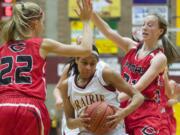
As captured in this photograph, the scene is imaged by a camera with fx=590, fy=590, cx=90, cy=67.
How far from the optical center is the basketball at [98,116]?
15.2ft

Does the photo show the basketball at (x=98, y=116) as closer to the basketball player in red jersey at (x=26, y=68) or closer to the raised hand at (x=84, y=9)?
the basketball player in red jersey at (x=26, y=68)

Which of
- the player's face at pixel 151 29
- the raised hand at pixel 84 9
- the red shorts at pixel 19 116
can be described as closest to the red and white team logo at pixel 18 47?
the red shorts at pixel 19 116

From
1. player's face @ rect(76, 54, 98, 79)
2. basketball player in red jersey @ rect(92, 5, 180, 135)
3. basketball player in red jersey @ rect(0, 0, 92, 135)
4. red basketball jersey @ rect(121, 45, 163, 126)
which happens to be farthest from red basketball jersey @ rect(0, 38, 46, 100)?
red basketball jersey @ rect(121, 45, 163, 126)

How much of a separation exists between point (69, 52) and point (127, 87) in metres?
0.61

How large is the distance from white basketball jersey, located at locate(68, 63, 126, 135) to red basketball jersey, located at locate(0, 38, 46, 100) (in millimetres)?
414

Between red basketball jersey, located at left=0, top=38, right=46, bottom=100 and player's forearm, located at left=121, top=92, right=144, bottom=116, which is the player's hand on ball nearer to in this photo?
player's forearm, located at left=121, top=92, right=144, bottom=116

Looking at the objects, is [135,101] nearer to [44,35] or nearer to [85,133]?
[85,133]

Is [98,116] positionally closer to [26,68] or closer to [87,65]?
[87,65]

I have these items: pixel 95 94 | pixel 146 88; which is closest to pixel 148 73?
pixel 146 88

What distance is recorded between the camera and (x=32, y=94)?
442 cm

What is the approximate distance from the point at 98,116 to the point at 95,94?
231mm

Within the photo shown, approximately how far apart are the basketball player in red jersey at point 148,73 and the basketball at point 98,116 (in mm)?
362

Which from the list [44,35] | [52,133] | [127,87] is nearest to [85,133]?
[127,87]

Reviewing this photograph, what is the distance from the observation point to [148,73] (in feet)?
16.9
